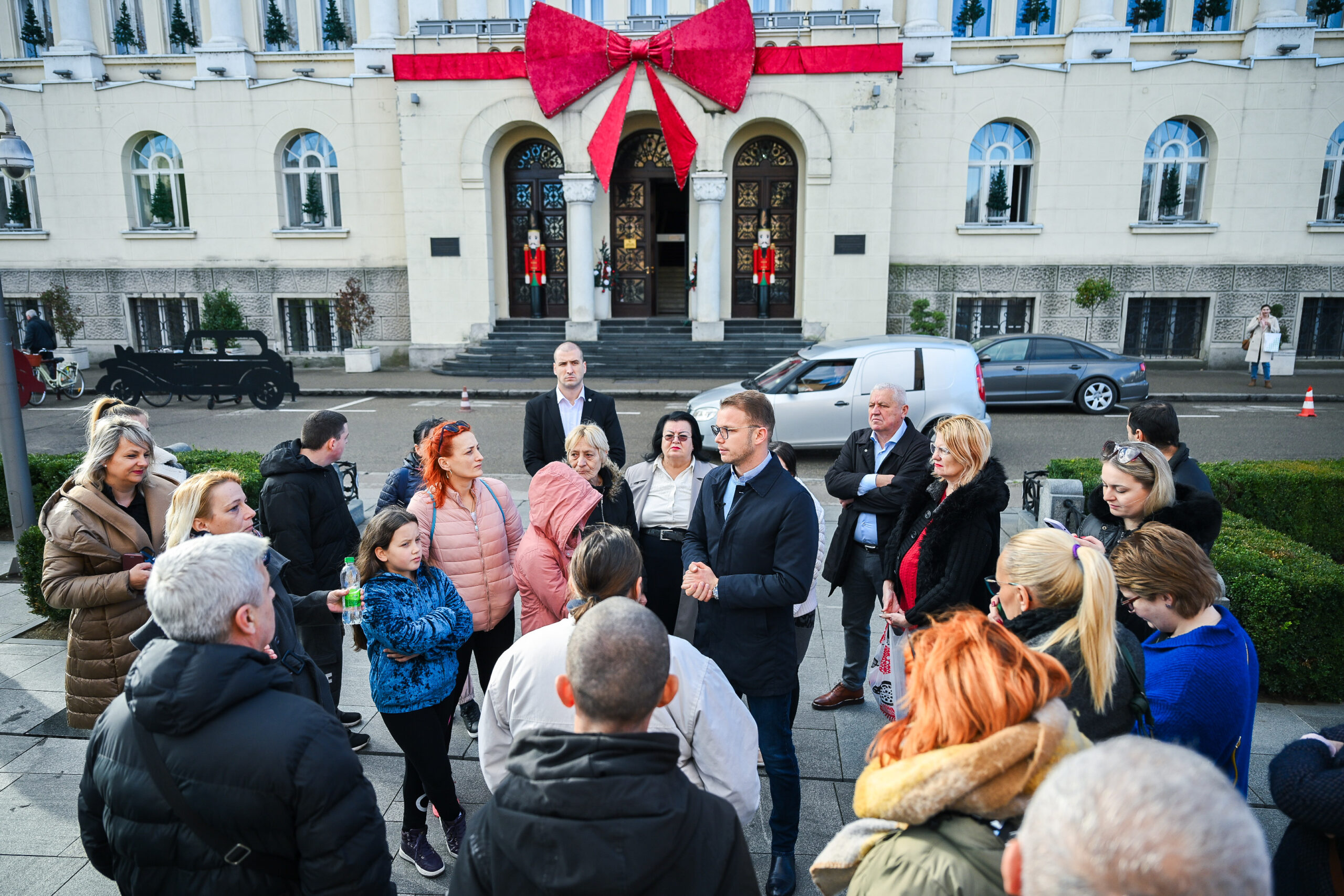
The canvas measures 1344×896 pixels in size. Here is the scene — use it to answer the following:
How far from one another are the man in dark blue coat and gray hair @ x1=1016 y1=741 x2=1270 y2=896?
6.45ft

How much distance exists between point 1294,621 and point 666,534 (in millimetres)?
3706

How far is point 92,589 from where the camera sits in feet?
12.0

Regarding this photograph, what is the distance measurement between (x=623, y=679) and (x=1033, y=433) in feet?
40.3

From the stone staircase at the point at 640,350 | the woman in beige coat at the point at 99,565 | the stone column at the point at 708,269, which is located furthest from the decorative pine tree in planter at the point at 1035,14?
the woman in beige coat at the point at 99,565

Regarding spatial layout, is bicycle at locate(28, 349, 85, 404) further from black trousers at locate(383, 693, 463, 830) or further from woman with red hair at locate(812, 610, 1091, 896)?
woman with red hair at locate(812, 610, 1091, 896)

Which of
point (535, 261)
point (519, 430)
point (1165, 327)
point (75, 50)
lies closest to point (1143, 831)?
point (519, 430)

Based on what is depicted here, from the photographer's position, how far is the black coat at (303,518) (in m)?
4.20

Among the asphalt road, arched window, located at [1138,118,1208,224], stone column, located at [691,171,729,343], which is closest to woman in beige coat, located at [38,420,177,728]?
the asphalt road

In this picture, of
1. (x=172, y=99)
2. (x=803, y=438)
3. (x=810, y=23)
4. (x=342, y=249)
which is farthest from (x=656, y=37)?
Result: (x=172, y=99)

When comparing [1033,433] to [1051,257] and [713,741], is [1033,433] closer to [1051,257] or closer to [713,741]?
[1051,257]

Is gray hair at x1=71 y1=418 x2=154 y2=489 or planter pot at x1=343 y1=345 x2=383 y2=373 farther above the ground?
gray hair at x1=71 y1=418 x2=154 y2=489

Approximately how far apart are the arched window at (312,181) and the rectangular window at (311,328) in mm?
2028

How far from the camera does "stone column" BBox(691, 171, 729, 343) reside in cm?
1930

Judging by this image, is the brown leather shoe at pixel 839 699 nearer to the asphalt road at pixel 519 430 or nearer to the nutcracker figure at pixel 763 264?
the asphalt road at pixel 519 430
